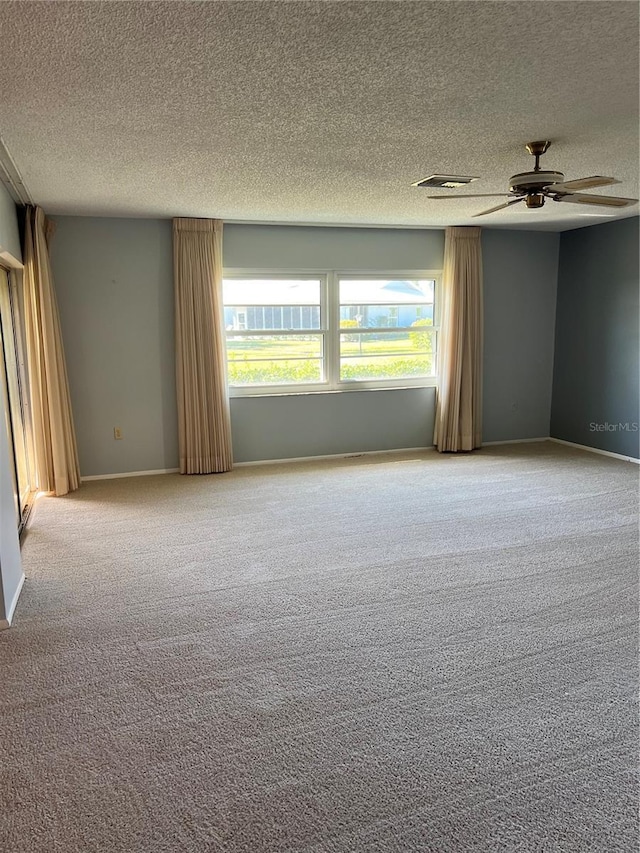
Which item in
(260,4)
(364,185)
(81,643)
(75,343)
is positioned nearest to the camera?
(260,4)

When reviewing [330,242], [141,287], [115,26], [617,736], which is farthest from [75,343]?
[617,736]

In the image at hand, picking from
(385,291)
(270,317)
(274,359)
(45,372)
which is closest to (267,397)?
(274,359)

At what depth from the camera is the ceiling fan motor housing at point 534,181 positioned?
3.06 meters

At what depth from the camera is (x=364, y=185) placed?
398cm

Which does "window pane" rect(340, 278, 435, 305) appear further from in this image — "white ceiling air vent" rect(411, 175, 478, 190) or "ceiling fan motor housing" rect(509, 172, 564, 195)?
"ceiling fan motor housing" rect(509, 172, 564, 195)

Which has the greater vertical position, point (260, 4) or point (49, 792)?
point (260, 4)

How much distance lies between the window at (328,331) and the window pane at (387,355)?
0.4 inches

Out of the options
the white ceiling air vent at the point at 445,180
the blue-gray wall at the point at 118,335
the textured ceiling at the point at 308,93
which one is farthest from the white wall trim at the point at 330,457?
the white ceiling air vent at the point at 445,180

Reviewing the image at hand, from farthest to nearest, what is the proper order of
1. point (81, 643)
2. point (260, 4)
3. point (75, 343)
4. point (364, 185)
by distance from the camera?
point (75, 343) → point (364, 185) → point (81, 643) → point (260, 4)

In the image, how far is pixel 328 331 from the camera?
5914mm

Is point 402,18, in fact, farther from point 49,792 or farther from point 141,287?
point 141,287

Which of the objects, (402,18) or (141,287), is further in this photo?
(141,287)

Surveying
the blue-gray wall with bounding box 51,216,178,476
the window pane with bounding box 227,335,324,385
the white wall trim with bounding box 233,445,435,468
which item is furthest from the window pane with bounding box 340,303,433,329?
the blue-gray wall with bounding box 51,216,178,476

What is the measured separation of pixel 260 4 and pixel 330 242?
4125mm
